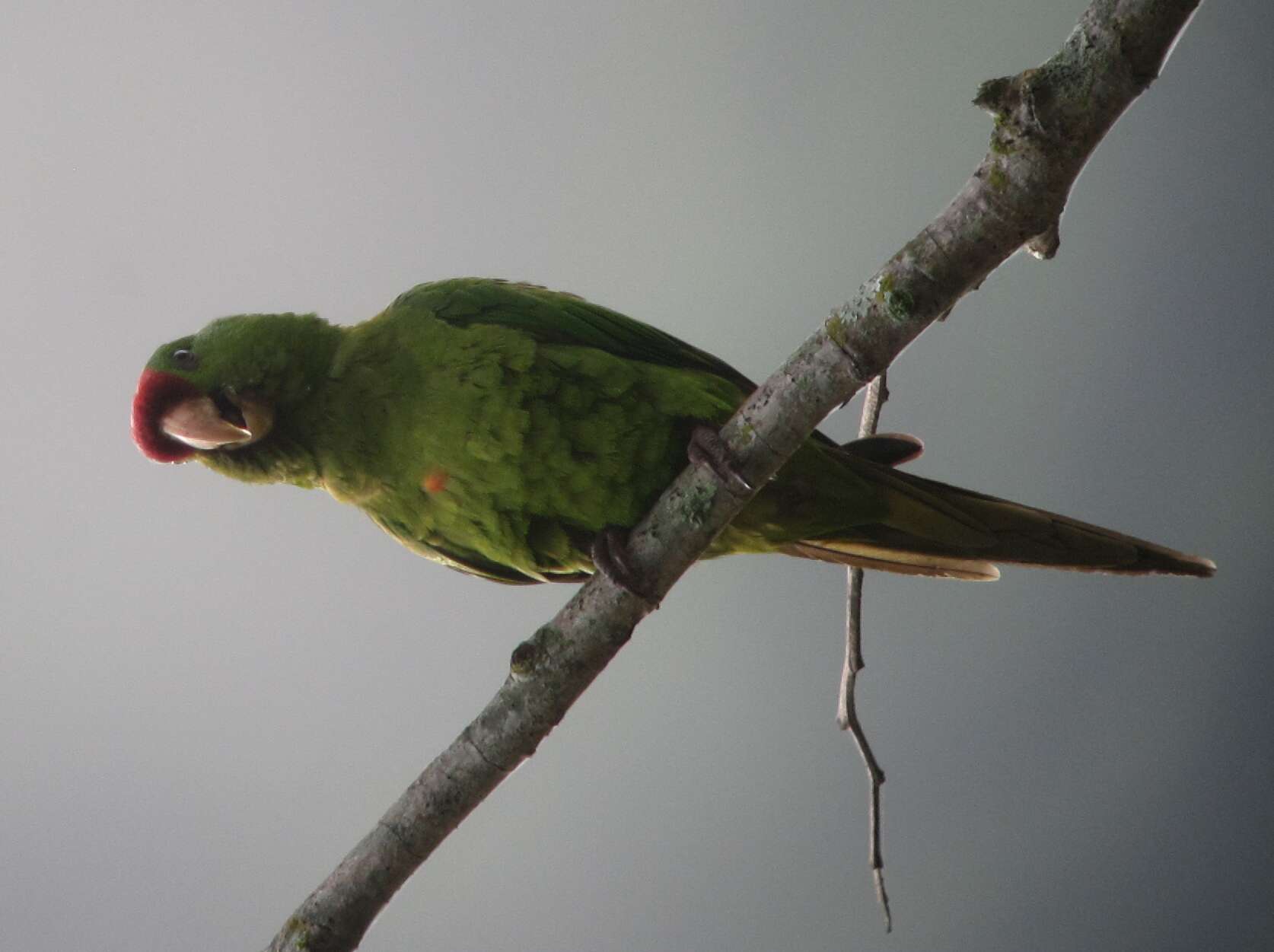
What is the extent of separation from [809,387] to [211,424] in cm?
105

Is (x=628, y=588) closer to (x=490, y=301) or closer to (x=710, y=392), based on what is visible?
(x=710, y=392)

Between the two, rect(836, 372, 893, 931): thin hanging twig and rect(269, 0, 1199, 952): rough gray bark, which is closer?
rect(269, 0, 1199, 952): rough gray bark

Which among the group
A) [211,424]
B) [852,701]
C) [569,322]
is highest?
[569,322]

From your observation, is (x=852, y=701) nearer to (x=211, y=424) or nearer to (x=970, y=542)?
(x=970, y=542)

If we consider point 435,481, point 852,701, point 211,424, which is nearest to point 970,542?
point 852,701

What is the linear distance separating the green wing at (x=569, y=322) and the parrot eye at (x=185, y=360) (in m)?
0.39

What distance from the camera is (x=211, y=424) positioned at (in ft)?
5.74

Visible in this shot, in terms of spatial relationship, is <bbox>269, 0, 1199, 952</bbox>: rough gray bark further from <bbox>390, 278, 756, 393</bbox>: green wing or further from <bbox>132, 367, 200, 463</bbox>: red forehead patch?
<bbox>132, 367, 200, 463</bbox>: red forehead patch

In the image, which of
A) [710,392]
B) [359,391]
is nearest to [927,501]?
[710,392]

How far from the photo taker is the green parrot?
64.0 inches

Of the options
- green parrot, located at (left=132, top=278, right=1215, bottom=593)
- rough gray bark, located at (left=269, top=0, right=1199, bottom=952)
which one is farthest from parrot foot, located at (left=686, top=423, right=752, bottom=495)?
green parrot, located at (left=132, top=278, right=1215, bottom=593)

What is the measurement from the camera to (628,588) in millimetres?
1431

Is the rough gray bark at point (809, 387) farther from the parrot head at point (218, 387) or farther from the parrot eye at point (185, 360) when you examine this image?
the parrot eye at point (185, 360)

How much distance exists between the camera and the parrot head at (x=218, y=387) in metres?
1.75
